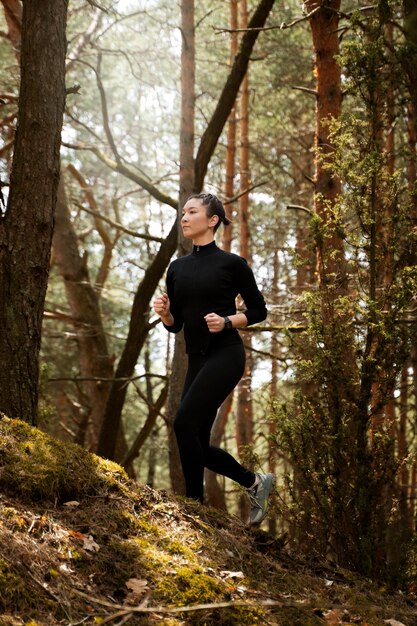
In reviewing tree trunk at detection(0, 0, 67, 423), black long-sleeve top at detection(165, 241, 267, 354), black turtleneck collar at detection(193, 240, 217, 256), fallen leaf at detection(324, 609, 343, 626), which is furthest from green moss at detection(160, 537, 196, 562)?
black turtleneck collar at detection(193, 240, 217, 256)

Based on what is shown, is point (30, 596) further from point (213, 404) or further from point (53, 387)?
point (53, 387)

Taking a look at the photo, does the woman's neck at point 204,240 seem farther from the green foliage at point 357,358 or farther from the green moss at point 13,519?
the green moss at point 13,519

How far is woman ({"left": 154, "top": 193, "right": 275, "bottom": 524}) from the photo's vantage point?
486cm

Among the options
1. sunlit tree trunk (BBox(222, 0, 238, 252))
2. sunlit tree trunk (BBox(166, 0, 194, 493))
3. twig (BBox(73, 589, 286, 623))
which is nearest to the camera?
twig (BBox(73, 589, 286, 623))

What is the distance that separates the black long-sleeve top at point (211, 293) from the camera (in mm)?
5055

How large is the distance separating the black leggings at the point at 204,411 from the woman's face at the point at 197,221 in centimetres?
84

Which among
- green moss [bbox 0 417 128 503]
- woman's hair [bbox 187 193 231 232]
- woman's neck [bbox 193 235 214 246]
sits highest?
woman's hair [bbox 187 193 231 232]

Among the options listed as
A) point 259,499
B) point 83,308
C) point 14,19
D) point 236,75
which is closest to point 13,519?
point 259,499

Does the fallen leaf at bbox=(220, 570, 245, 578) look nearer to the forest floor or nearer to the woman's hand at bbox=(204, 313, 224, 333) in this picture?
the forest floor

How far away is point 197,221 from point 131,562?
235 cm

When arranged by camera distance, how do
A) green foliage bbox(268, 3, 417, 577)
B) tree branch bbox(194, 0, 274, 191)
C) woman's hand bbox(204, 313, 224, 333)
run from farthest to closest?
tree branch bbox(194, 0, 274, 191), green foliage bbox(268, 3, 417, 577), woman's hand bbox(204, 313, 224, 333)

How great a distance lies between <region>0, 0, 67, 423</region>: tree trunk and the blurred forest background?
5 cm

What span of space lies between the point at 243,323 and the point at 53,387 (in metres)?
15.4

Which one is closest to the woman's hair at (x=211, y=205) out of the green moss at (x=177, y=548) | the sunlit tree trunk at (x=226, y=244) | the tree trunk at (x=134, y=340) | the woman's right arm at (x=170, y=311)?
the woman's right arm at (x=170, y=311)
